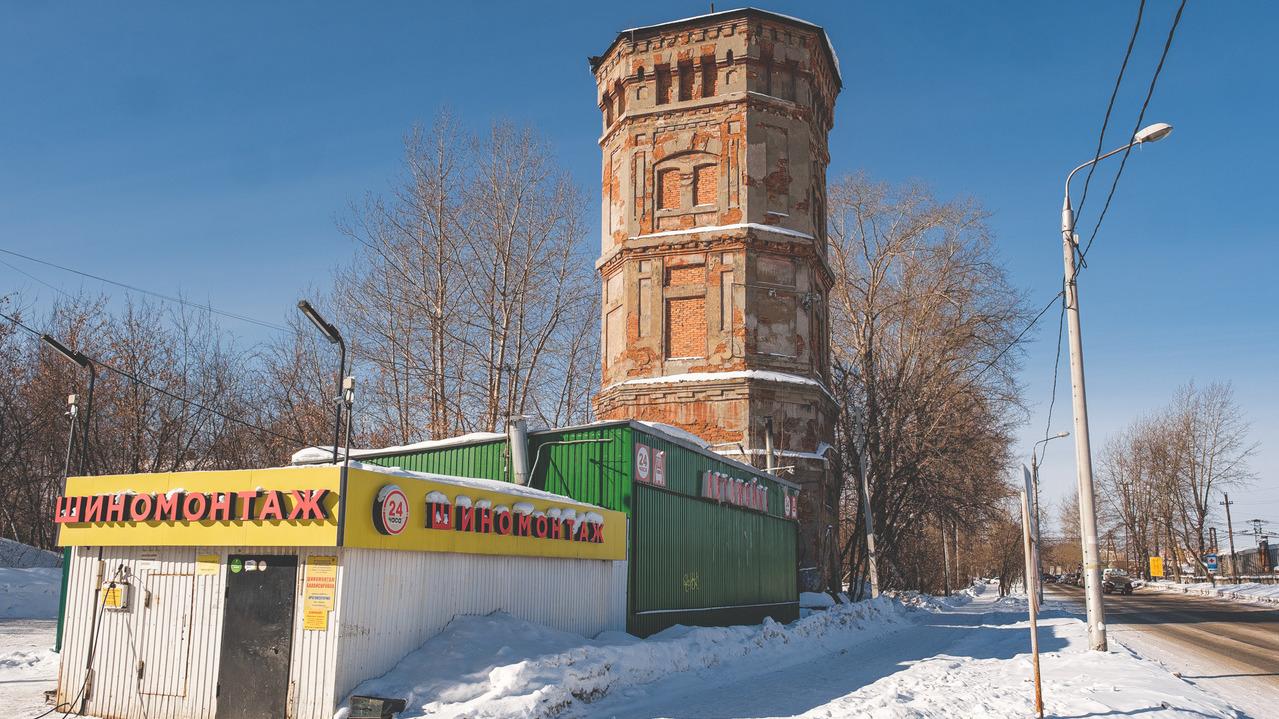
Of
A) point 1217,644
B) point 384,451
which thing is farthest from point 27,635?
point 1217,644

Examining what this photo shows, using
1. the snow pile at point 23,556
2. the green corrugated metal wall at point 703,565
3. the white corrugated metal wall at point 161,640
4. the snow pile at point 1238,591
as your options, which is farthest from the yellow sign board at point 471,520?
the snow pile at point 1238,591

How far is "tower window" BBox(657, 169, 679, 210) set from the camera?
3341 cm

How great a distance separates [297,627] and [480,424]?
81.9ft

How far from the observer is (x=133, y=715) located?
12703 millimetres

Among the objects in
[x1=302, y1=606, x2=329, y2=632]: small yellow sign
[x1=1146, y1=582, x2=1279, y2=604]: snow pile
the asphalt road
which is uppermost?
[x1=302, y1=606, x2=329, y2=632]: small yellow sign

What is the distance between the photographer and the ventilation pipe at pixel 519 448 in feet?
63.0

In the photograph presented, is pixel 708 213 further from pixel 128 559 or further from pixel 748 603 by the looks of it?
pixel 128 559

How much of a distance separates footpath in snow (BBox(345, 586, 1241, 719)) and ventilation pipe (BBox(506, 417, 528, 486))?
3874 millimetres

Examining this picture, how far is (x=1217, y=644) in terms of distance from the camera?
22000 millimetres

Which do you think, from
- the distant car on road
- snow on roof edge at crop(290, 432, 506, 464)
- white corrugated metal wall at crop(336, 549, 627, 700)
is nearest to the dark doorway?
white corrugated metal wall at crop(336, 549, 627, 700)

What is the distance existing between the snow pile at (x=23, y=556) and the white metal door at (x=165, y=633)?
23334 mm

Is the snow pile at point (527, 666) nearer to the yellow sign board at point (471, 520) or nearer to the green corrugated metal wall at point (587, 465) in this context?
the yellow sign board at point (471, 520)

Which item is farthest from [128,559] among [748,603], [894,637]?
[894,637]

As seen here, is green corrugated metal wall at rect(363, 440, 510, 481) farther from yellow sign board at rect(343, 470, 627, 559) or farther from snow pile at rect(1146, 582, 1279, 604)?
snow pile at rect(1146, 582, 1279, 604)
